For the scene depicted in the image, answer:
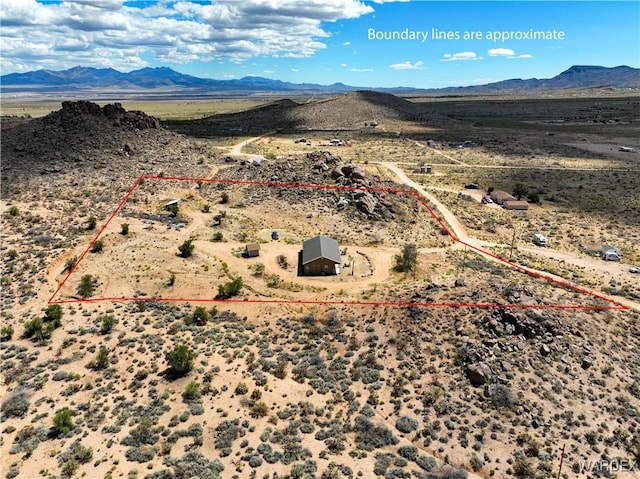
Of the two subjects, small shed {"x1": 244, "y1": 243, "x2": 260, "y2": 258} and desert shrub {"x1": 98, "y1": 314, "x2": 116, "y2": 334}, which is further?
small shed {"x1": 244, "y1": 243, "x2": 260, "y2": 258}

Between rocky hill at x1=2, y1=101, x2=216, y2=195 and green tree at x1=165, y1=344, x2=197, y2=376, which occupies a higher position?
rocky hill at x1=2, y1=101, x2=216, y2=195

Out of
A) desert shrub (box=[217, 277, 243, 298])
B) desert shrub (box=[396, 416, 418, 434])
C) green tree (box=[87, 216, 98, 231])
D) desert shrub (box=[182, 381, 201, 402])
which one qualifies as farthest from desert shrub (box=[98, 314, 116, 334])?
desert shrub (box=[396, 416, 418, 434])

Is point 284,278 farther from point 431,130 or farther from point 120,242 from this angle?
point 431,130

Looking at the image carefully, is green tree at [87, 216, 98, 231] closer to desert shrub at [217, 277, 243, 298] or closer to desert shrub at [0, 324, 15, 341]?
desert shrub at [0, 324, 15, 341]

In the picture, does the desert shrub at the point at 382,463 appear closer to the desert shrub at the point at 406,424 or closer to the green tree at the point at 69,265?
the desert shrub at the point at 406,424

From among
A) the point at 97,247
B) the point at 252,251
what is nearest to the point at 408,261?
the point at 252,251

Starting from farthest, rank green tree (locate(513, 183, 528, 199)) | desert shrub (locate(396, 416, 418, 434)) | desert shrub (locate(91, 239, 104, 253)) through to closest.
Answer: green tree (locate(513, 183, 528, 199)), desert shrub (locate(91, 239, 104, 253)), desert shrub (locate(396, 416, 418, 434))

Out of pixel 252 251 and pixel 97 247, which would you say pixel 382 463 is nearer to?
pixel 252 251
